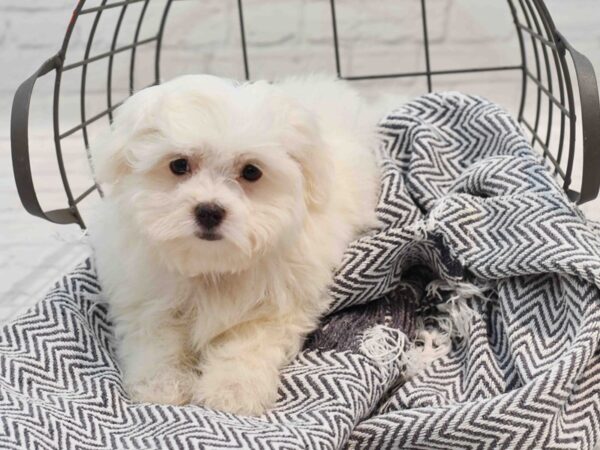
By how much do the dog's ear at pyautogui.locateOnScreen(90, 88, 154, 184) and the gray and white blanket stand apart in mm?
257

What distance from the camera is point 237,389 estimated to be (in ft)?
→ 3.65

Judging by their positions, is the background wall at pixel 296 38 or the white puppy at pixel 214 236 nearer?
the white puppy at pixel 214 236

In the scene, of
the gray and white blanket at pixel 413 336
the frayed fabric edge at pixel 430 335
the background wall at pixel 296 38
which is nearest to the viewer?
the gray and white blanket at pixel 413 336

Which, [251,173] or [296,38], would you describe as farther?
[296,38]

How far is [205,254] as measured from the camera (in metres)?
1.12

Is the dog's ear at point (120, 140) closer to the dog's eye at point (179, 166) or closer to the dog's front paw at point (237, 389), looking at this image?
the dog's eye at point (179, 166)

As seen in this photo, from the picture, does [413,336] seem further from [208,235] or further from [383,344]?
[208,235]

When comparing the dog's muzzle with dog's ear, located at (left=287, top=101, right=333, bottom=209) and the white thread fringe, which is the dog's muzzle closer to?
dog's ear, located at (left=287, top=101, right=333, bottom=209)

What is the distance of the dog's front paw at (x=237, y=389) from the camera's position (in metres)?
1.11

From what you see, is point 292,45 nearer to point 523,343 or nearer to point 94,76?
point 94,76

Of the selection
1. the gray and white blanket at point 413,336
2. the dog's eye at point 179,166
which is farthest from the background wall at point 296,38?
the dog's eye at point 179,166

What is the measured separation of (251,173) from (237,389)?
0.31 m

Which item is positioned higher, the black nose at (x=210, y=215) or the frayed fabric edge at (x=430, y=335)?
the black nose at (x=210, y=215)

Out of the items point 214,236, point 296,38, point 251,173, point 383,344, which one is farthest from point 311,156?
point 296,38
